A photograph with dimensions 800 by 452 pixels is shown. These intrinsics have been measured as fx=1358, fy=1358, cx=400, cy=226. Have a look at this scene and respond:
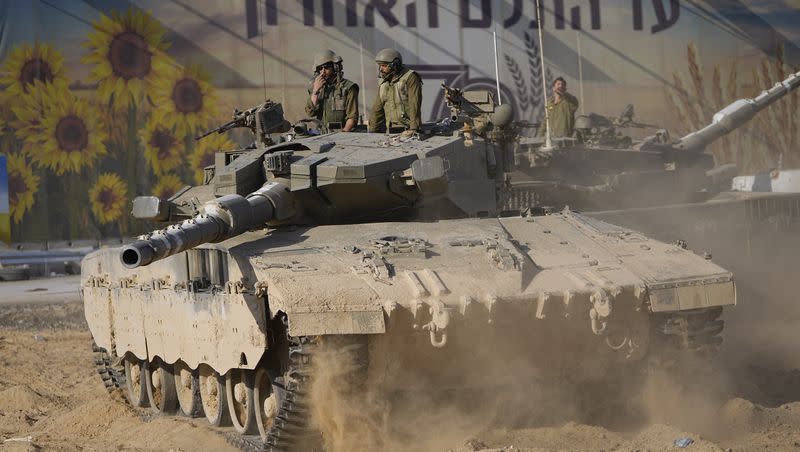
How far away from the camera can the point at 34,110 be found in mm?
24094

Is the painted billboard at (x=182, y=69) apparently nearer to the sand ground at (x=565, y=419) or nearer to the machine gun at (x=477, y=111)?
the machine gun at (x=477, y=111)

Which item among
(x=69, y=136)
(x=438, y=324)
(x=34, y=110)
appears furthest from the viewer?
(x=69, y=136)

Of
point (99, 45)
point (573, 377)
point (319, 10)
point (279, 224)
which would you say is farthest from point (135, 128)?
point (573, 377)

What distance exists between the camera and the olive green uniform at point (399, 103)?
1227cm

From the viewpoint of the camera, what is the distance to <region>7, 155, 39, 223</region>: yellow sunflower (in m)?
24.1

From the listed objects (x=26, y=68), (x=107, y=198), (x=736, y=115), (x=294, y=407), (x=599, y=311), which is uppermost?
(x=26, y=68)

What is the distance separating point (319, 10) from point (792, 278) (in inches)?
420

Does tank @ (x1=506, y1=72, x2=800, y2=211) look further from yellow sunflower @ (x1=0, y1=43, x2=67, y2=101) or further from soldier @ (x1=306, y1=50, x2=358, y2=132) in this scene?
yellow sunflower @ (x1=0, y1=43, x2=67, y2=101)

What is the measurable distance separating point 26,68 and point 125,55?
175cm

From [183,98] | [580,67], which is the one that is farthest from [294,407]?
[580,67]

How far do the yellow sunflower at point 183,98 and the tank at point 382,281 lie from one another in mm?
12716

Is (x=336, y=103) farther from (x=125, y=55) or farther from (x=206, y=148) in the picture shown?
(x=206, y=148)

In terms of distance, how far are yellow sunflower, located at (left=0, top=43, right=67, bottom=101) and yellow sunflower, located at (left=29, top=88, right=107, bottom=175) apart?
0.47 m

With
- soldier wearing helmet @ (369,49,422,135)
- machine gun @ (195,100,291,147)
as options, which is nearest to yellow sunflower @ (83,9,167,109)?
machine gun @ (195,100,291,147)
